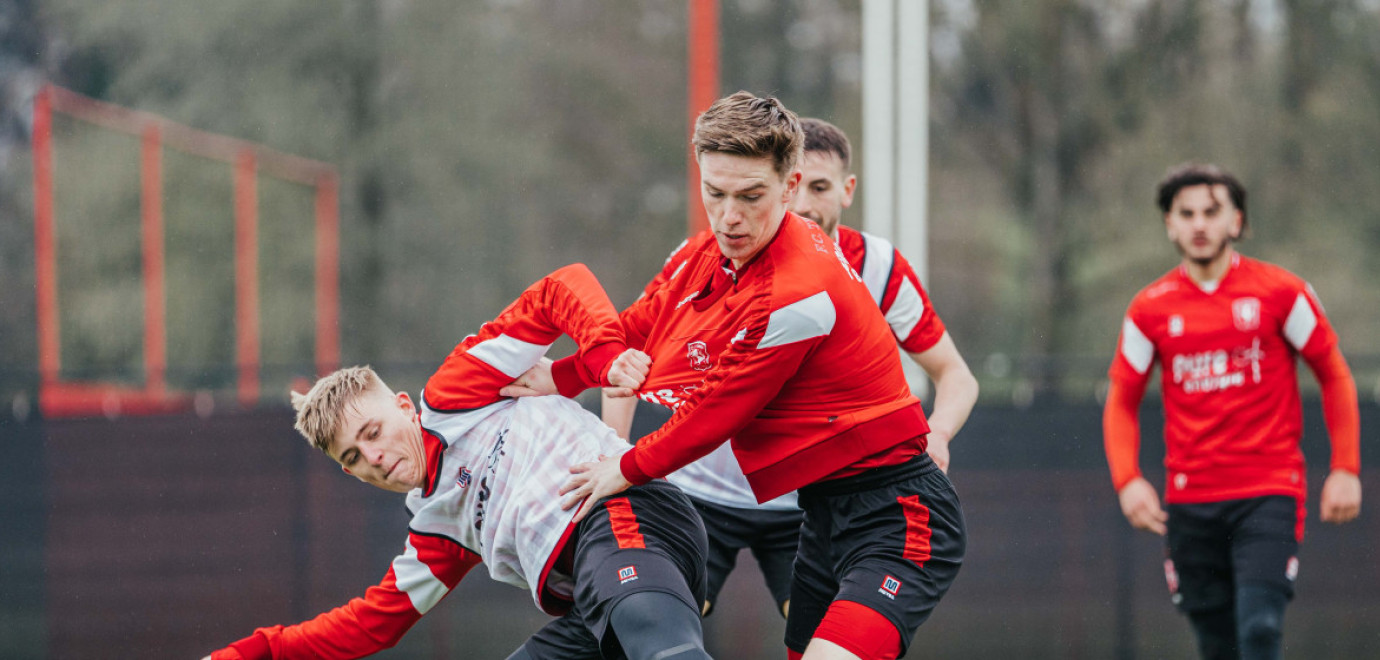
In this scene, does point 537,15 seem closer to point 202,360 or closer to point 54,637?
point 202,360

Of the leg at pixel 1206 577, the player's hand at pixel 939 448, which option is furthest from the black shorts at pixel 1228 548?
the player's hand at pixel 939 448

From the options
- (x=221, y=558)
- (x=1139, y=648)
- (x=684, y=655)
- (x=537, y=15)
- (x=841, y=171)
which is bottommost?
(x=1139, y=648)

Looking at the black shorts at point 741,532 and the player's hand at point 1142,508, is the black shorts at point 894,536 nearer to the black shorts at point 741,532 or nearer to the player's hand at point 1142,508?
the black shorts at point 741,532

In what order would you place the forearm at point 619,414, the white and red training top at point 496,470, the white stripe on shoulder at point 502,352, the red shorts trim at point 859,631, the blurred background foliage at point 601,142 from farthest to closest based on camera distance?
1. the blurred background foliage at point 601,142
2. the forearm at point 619,414
3. the white stripe on shoulder at point 502,352
4. the white and red training top at point 496,470
5. the red shorts trim at point 859,631

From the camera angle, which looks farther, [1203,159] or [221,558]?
[1203,159]

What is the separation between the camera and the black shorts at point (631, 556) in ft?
6.73

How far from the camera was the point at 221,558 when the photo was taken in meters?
4.54

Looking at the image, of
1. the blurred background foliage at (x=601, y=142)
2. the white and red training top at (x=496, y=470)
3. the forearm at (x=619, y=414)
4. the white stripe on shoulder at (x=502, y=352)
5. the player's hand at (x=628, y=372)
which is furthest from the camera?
the blurred background foliage at (x=601, y=142)

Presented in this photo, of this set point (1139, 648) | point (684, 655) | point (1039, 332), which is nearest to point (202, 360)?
point (1039, 332)

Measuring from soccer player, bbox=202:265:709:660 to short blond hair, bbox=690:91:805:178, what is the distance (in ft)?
1.39

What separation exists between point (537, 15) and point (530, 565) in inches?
232

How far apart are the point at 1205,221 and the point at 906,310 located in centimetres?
122

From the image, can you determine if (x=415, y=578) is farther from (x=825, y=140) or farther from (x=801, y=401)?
(x=825, y=140)

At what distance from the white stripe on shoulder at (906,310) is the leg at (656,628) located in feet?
3.25
